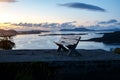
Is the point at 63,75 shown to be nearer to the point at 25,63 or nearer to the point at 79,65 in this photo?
the point at 79,65

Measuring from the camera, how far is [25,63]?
9.23m

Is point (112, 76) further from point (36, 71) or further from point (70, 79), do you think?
point (36, 71)

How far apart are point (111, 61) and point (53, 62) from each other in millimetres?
1893

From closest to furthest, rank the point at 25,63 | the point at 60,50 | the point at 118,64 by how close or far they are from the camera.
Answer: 1. the point at 25,63
2. the point at 118,64
3. the point at 60,50

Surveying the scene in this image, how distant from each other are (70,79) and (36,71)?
3.52 ft

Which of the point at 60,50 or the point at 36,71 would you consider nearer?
the point at 36,71

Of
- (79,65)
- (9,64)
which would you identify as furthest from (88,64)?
(9,64)

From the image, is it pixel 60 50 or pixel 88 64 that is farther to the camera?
pixel 60 50

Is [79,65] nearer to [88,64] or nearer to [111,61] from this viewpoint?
[88,64]

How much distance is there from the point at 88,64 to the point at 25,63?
1956 millimetres

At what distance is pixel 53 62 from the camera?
9461 mm

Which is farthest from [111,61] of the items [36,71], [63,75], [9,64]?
[9,64]

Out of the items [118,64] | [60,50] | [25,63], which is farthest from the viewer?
[60,50]

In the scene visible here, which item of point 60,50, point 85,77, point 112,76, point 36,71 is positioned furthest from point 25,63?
point 60,50
